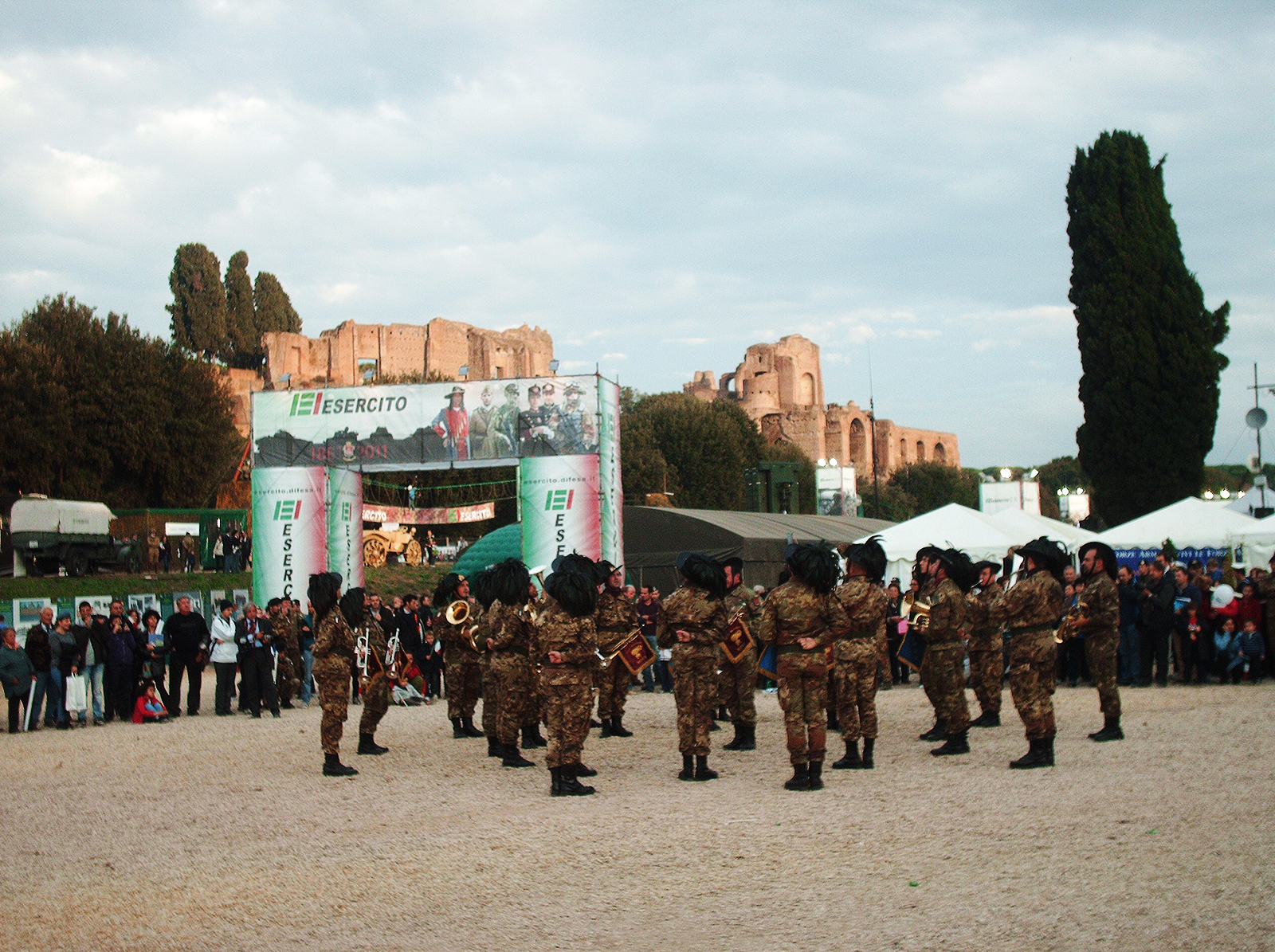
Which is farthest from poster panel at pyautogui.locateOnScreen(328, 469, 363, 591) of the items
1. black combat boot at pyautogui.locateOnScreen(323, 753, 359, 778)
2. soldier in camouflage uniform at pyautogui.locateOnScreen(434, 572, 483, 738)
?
black combat boot at pyautogui.locateOnScreen(323, 753, 359, 778)

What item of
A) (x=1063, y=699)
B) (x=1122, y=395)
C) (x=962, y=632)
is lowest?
(x=1063, y=699)

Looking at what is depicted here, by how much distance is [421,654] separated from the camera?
18125mm

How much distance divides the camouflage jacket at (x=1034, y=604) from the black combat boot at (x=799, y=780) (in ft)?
6.71

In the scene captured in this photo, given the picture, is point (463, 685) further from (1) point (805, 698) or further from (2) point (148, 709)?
(2) point (148, 709)

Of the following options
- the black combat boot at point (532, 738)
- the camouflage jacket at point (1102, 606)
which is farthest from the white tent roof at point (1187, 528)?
the black combat boot at point (532, 738)

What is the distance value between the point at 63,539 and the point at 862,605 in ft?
94.8

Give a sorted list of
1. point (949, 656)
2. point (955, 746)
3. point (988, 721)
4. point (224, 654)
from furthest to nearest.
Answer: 1. point (224, 654)
2. point (988, 721)
3. point (949, 656)
4. point (955, 746)

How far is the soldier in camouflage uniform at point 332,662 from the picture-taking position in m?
10.3

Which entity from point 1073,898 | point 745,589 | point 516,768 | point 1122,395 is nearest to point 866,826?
point 1073,898

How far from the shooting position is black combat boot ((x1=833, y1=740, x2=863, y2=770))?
9.76m

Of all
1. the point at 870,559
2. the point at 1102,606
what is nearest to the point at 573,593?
the point at 870,559

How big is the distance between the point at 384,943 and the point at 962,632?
21.7 feet

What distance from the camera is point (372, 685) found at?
11.2 metres

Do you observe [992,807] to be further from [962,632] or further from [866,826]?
[962,632]
